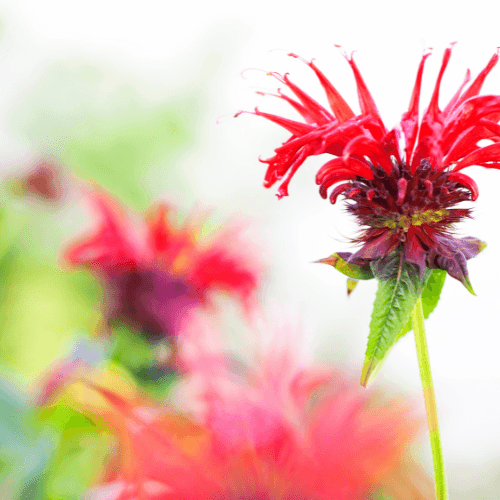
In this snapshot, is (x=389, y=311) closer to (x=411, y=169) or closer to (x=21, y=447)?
(x=411, y=169)

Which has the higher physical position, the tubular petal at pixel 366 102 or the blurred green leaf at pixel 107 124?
the blurred green leaf at pixel 107 124

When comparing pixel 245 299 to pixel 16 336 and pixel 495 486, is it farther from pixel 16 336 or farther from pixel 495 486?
pixel 16 336

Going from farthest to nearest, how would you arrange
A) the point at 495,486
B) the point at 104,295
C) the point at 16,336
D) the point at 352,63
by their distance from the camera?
the point at 16,336, the point at 495,486, the point at 104,295, the point at 352,63

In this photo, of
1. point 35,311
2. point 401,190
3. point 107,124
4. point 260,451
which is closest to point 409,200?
point 401,190

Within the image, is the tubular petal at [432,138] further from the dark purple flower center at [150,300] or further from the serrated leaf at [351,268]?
the dark purple flower center at [150,300]

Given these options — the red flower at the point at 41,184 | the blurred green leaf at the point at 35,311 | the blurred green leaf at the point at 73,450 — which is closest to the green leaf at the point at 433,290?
the blurred green leaf at the point at 73,450

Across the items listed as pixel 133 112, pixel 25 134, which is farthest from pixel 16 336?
pixel 133 112

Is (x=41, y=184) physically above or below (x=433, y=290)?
above
